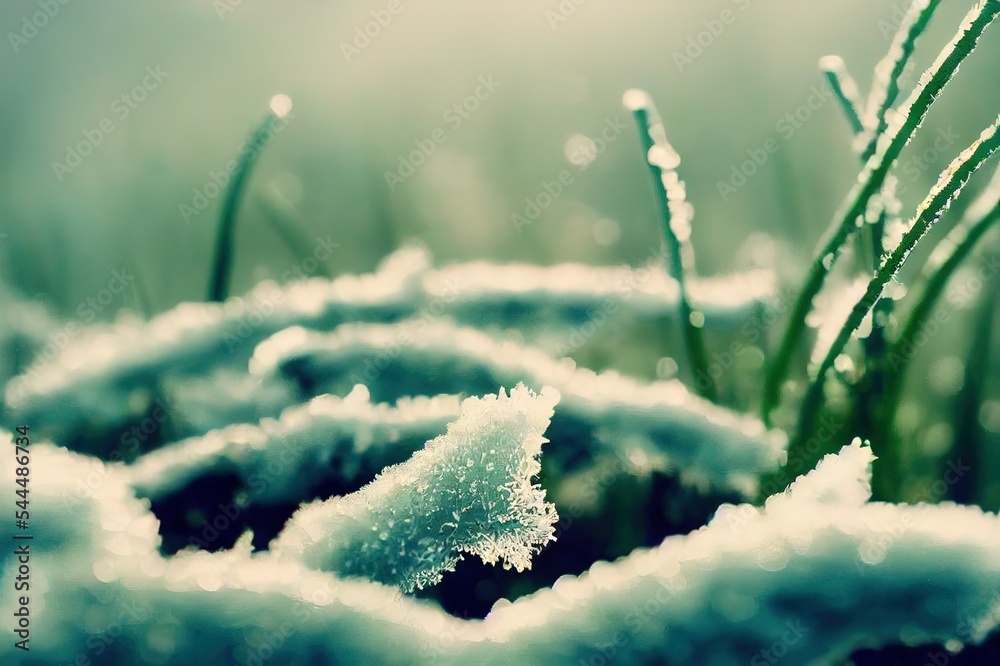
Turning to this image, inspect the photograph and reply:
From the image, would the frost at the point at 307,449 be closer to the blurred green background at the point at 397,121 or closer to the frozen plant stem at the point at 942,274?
the frozen plant stem at the point at 942,274

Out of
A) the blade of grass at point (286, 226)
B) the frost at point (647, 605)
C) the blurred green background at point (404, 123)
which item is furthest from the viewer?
the blurred green background at point (404, 123)

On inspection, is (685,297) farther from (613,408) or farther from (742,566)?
(742,566)

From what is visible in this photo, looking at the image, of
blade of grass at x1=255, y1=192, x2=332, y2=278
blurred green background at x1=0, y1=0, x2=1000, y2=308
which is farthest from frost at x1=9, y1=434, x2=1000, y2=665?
blurred green background at x1=0, y1=0, x2=1000, y2=308

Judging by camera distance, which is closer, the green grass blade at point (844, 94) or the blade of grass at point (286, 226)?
the green grass blade at point (844, 94)

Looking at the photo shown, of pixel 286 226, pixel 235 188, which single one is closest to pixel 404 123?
pixel 286 226

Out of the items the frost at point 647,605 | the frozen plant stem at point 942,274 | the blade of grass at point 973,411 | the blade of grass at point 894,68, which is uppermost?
the blade of grass at point 894,68

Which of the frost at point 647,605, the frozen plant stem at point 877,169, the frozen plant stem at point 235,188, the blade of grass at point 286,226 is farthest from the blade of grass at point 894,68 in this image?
the blade of grass at point 286,226
